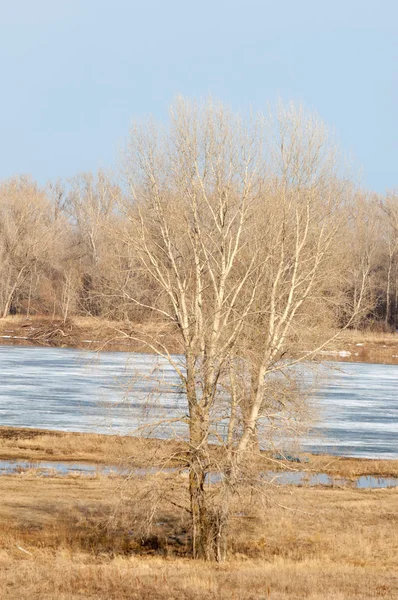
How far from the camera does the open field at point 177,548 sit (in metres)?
14.9

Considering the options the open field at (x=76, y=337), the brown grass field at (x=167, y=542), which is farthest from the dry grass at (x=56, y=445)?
the open field at (x=76, y=337)

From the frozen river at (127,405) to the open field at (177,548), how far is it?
2.30 m

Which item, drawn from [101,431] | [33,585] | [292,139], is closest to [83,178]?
[101,431]

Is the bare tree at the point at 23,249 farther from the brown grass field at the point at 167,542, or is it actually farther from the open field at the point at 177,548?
the open field at the point at 177,548

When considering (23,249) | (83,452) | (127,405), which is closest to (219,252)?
(127,405)

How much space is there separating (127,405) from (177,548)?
455cm

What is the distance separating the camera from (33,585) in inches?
573

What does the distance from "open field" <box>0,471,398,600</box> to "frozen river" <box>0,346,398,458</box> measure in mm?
2296

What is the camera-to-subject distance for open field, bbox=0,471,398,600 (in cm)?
1485

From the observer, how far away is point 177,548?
20266mm

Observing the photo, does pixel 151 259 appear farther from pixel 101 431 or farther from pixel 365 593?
pixel 101 431

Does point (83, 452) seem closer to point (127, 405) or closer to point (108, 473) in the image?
point (108, 473)

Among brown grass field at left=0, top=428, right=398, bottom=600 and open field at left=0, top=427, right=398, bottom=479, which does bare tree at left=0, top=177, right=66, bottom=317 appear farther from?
brown grass field at left=0, top=428, right=398, bottom=600

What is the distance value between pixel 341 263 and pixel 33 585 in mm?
17515
